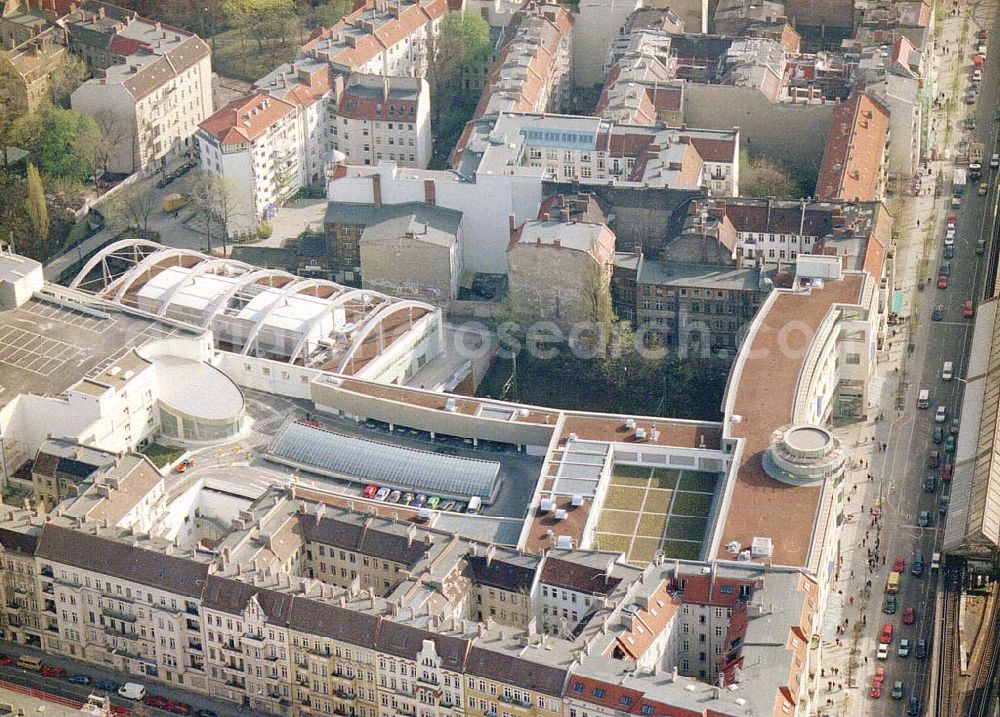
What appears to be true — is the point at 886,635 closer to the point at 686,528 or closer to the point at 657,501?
the point at 686,528

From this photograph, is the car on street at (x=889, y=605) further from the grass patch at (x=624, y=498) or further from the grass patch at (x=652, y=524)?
the grass patch at (x=624, y=498)

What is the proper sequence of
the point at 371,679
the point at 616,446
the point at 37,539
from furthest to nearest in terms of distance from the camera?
the point at 616,446 → the point at 37,539 → the point at 371,679

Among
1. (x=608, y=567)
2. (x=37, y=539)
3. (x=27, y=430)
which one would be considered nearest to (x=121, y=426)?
(x=27, y=430)

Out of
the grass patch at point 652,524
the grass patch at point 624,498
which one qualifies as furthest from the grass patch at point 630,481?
the grass patch at point 652,524

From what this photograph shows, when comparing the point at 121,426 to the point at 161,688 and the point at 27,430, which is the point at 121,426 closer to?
the point at 27,430

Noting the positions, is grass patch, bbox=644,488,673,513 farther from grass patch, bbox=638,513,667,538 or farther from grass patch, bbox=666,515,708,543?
grass patch, bbox=666,515,708,543

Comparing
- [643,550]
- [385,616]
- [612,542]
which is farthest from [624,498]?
[385,616]
